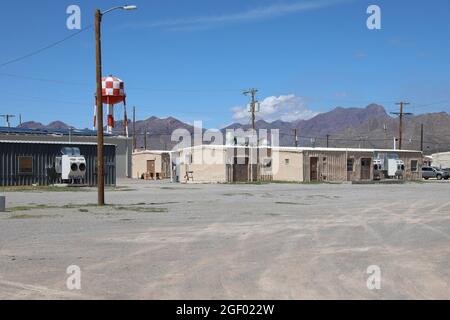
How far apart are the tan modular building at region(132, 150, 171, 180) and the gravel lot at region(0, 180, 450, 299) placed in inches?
1870

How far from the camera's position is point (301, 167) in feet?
175

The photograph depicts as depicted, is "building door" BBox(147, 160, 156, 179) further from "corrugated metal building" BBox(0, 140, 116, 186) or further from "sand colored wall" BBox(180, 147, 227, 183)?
"corrugated metal building" BBox(0, 140, 116, 186)

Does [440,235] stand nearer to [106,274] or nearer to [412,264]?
[412,264]

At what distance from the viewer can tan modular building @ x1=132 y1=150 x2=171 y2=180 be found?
6669 centimetres

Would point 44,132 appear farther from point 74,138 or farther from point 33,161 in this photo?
point 33,161

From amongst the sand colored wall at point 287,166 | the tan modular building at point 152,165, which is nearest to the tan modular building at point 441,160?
the sand colored wall at point 287,166

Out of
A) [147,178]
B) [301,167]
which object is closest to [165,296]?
[301,167]

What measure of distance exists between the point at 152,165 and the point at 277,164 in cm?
1966

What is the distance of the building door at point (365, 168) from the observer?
2275 inches

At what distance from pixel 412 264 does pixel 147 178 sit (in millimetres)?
57664

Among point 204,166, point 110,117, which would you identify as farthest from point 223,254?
point 110,117

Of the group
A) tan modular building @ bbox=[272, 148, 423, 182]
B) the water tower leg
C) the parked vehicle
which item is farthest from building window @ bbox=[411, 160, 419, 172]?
the water tower leg

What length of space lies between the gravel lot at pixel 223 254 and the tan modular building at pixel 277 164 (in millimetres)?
33004

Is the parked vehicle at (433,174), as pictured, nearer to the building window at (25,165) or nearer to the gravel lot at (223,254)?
the building window at (25,165)
